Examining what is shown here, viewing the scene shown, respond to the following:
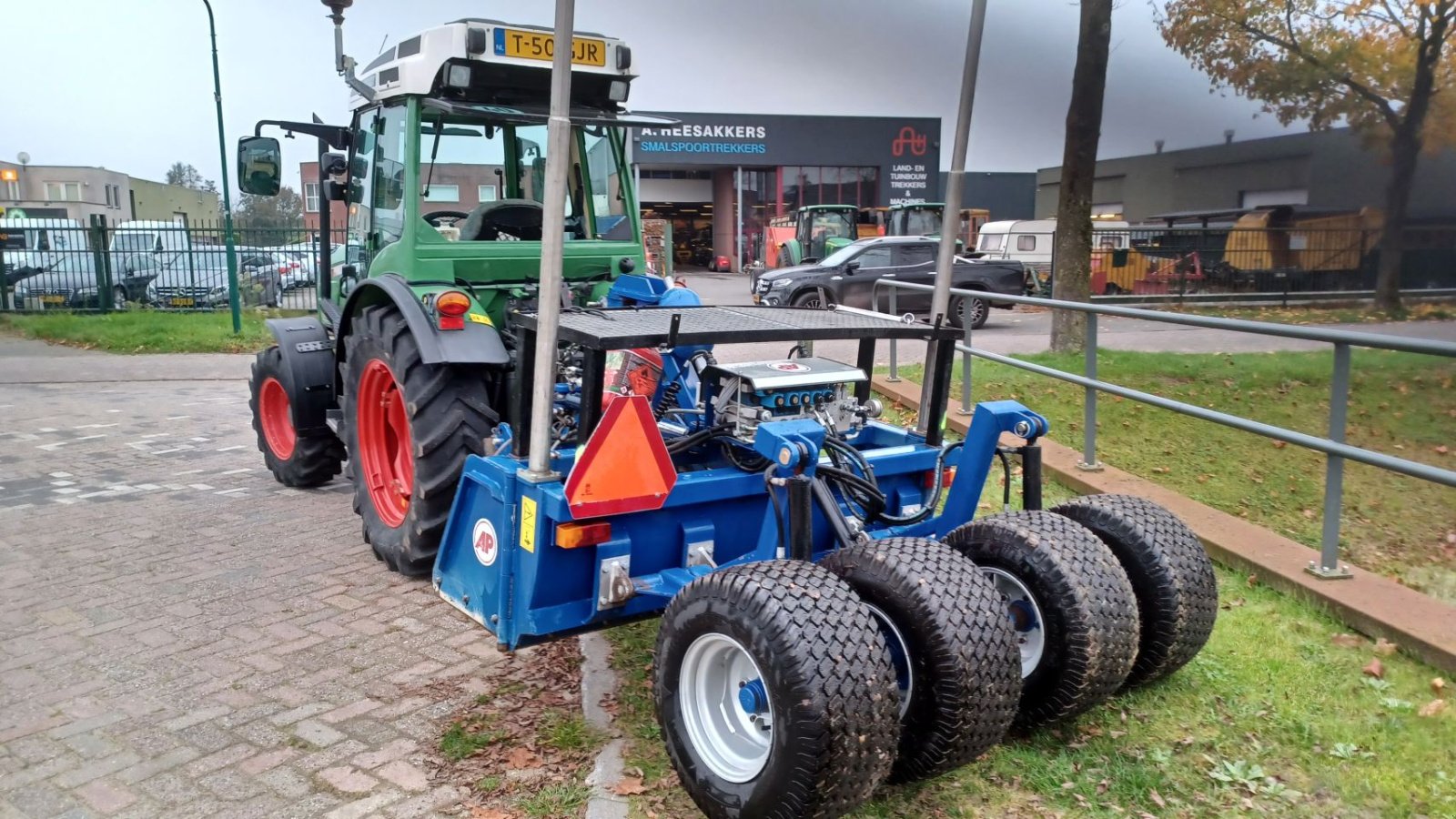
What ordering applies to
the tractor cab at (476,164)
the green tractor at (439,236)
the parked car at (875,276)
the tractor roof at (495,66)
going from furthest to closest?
1. the parked car at (875,276)
2. the tractor cab at (476,164)
3. the tractor roof at (495,66)
4. the green tractor at (439,236)

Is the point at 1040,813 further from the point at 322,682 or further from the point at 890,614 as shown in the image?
the point at 322,682

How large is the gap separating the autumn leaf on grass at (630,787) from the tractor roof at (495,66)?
3.41 meters

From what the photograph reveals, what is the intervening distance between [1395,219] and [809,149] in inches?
1258

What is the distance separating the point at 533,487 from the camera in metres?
3.42

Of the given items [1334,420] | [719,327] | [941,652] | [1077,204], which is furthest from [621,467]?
[1077,204]

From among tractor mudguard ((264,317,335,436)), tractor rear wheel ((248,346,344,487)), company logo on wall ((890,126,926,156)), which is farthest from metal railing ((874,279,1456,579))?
company logo on wall ((890,126,926,156))

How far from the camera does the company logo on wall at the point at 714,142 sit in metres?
37.7

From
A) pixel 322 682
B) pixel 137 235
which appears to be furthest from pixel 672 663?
pixel 137 235

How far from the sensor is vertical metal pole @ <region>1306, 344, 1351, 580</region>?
4363mm

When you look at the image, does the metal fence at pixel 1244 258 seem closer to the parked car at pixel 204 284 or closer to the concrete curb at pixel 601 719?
the concrete curb at pixel 601 719

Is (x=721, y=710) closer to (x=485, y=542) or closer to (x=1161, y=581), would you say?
(x=485, y=542)

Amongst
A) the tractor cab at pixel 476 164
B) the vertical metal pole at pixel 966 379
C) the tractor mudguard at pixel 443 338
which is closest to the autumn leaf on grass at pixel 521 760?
A: the tractor mudguard at pixel 443 338

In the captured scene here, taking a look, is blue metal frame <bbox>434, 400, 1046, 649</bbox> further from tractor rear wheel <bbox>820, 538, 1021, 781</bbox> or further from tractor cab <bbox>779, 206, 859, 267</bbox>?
tractor cab <bbox>779, 206, 859, 267</bbox>

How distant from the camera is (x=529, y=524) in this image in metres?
3.45
